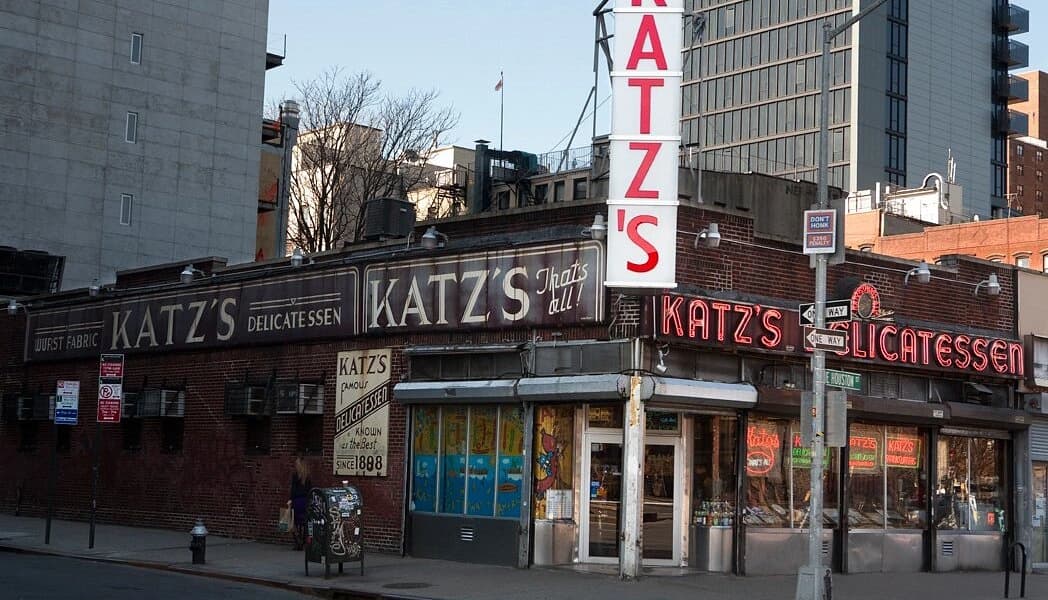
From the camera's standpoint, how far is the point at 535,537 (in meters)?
22.9

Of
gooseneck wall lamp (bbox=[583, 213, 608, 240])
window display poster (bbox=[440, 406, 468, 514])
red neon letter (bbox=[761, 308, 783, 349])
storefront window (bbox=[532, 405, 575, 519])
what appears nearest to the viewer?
gooseneck wall lamp (bbox=[583, 213, 608, 240])

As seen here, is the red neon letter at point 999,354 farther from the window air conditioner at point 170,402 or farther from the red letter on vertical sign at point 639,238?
the window air conditioner at point 170,402

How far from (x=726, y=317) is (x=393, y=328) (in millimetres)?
6826

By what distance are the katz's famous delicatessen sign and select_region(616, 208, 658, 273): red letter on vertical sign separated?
697 mm

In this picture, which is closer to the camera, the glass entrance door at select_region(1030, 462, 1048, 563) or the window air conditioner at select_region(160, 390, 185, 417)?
the glass entrance door at select_region(1030, 462, 1048, 563)

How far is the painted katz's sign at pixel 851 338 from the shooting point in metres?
22.0

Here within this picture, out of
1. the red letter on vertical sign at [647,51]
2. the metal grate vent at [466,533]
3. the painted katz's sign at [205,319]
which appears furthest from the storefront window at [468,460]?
the red letter on vertical sign at [647,51]

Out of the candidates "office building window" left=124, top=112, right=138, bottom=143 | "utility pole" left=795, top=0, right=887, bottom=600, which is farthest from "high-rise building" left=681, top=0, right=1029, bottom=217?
"utility pole" left=795, top=0, right=887, bottom=600

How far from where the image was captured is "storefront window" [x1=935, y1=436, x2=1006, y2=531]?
27234 mm

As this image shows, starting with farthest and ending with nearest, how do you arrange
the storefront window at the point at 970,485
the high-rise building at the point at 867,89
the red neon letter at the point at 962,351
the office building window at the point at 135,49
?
the high-rise building at the point at 867,89
the office building window at the point at 135,49
the storefront window at the point at 970,485
the red neon letter at the point at 962,351

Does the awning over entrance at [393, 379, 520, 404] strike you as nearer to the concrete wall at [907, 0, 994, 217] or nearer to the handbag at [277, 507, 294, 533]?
the handbag at [277, 507, 294, 533]

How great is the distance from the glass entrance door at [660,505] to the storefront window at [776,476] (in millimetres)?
1539

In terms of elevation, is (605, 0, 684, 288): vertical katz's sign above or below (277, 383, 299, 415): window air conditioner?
above

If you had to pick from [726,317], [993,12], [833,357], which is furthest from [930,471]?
[993,12]
